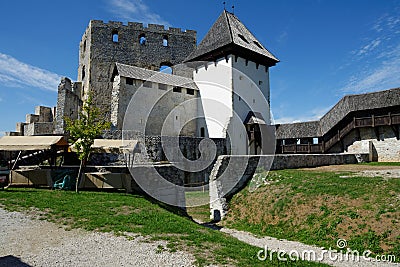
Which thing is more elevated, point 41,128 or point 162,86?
point 162,86

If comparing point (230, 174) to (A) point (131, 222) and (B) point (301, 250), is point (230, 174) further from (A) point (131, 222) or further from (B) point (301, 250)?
(A) point (131, 222)

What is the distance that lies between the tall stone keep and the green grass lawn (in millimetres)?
18835

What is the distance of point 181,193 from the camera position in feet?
47.5

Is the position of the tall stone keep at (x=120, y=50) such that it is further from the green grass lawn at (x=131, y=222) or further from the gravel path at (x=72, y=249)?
the gravel path at (x=72, y=249)

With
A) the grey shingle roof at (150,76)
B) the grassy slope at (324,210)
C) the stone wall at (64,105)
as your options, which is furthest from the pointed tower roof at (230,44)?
the grassy slope at (324,210)

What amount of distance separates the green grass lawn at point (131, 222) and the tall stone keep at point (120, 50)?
61.8 feet

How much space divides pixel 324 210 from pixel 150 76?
1599 centimetres

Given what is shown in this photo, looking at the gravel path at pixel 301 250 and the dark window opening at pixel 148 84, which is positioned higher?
the dark window opening at pixel 148 84

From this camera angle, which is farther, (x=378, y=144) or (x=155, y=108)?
(x=378, y=144)

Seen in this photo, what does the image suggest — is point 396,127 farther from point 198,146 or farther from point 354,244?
point 354,244

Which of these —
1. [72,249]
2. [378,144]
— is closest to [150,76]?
[72,249]

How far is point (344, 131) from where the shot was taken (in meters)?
22.1

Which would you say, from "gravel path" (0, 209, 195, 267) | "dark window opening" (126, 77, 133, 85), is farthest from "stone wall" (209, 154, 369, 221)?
"dark window opening" (126, 77, 133, 85)

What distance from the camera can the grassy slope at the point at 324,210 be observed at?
25.0 feet
